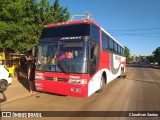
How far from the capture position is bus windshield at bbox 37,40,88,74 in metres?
7.94

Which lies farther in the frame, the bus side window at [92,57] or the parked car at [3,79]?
the parked car at [3,79]

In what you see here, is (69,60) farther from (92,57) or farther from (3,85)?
(3,85)

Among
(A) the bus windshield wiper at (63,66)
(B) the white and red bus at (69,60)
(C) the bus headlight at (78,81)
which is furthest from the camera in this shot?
(A) the bus windshield wiper at (63,66)

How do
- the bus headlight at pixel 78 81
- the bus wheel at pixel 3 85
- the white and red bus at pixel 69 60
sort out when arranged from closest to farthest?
1. the bus headlight at pixel 78 81
2. the white and red bus at pixel 69 60
3. the bus wheel at pixel 3 85

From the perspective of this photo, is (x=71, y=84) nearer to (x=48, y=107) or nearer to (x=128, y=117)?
(x=48, y=107)

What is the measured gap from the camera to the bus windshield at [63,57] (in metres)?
7.94

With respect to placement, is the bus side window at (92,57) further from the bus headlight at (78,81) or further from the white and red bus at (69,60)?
the bus headlight at (78,81)

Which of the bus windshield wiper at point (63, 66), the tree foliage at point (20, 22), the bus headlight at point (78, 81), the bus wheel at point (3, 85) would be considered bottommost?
the bus wheel at point (3, 85)

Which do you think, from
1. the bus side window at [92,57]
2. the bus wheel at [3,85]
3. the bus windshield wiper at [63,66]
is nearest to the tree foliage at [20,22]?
the bus wheel at [3,85]

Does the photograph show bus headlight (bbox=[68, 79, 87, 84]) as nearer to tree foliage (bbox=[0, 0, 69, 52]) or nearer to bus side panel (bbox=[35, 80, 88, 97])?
bus side panel (bbox=[35, 80, 88, 97])

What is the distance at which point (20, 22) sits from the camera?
14828 mm

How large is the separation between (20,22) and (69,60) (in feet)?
27.9

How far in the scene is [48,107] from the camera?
759 cm

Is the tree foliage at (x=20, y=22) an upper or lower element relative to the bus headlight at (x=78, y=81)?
upper
